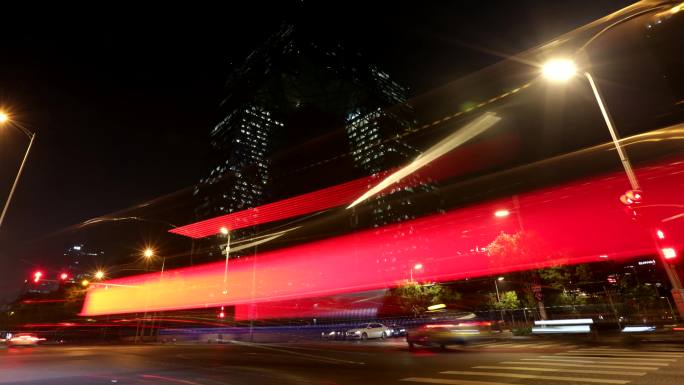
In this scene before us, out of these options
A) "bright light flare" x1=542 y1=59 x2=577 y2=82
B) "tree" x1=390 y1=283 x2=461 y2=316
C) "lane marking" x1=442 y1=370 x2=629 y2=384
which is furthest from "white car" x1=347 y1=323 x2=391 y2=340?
"bright light flare" x1=542 y1=59 x2=577 y2=82

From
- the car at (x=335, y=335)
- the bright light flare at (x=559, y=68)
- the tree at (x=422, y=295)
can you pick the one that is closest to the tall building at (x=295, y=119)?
the bright light flare at (x=559, y=68)

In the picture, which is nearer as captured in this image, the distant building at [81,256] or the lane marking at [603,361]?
the lane marking at [603,361]

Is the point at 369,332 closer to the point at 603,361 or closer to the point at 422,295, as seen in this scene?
the point at 422,295

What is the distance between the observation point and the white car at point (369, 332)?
2734cm

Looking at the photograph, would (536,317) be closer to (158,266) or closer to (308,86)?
(308,86)

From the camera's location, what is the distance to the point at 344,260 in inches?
975

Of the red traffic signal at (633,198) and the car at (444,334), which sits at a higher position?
the red traffic signal at (633,198)

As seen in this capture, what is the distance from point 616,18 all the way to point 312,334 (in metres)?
31.2

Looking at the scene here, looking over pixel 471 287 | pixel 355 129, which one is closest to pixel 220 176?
pixel 355 129

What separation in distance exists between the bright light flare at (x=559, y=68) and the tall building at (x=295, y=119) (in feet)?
18.7

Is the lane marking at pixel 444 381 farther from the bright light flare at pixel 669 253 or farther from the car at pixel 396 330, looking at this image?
the car at pixel 396 330

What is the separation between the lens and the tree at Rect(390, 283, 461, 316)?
38.8m

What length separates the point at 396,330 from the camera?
2983 cm

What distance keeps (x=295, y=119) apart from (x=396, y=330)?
2741 centimetres
